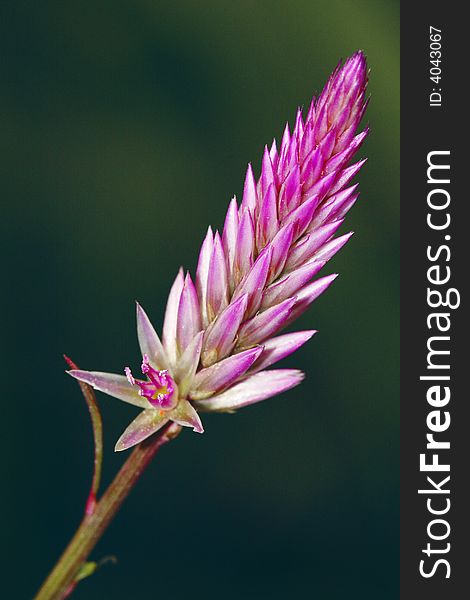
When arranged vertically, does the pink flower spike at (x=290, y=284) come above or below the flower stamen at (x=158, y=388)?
above

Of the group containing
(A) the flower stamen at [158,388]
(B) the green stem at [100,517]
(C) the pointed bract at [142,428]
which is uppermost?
(A) the flower stamen at [158,388]

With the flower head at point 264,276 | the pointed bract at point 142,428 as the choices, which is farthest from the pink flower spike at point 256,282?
the pointed bract at point 142,428

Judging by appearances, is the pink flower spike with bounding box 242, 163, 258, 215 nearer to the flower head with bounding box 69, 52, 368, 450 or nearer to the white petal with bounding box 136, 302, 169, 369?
the flower head with bounding box 69, 52, 368, 450

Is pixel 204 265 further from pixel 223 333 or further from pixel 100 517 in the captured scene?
pixel 100 517

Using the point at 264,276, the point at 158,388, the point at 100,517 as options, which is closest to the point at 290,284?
the point at 264,276

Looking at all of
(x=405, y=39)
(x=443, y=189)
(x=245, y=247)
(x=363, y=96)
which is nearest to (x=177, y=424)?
(x=245, y=247)

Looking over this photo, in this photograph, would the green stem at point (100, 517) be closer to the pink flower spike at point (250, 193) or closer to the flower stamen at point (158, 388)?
the flower stamen at point (158, 388)

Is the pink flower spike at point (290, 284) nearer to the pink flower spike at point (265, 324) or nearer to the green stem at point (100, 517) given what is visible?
the pink flower spike at point (265, 324)

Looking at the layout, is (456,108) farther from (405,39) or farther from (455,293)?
(455,293)
